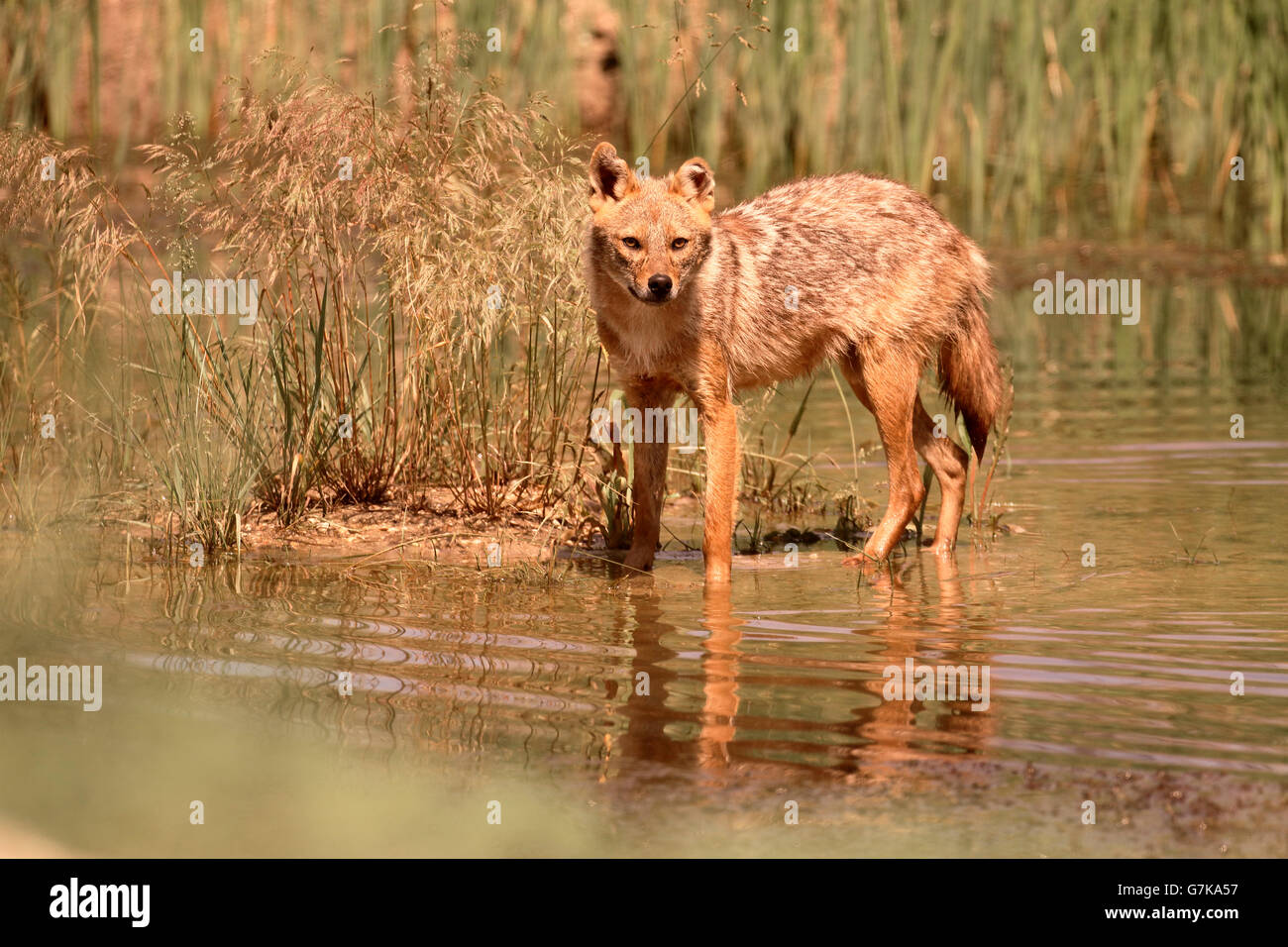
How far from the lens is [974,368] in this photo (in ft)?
23.9

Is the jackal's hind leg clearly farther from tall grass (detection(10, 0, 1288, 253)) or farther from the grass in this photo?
tall grass (detection(10, 0, 1288, 253))

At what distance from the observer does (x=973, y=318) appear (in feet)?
23.9

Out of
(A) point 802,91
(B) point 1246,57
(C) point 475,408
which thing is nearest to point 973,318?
(C) point 475,408

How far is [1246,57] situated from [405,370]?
998cm

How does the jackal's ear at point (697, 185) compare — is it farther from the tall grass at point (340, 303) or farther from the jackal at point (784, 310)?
the tall grass at point (340, 303)

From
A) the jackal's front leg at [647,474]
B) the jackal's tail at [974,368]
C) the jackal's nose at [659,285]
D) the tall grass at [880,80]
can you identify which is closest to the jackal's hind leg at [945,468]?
the jackal's tail at [974,368]

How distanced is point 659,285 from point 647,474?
37.5 inches

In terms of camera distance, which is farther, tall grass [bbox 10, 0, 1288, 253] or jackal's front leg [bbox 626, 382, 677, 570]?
tall grass [bbox 10, 0, 1288, 253]

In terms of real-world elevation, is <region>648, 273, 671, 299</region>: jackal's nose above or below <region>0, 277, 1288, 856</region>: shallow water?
above

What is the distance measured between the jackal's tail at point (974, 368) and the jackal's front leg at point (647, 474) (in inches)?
56.5

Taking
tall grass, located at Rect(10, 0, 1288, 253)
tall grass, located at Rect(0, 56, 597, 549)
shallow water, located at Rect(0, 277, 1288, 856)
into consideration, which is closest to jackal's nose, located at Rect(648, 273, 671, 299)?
tall grass, located at Rect(0, 56, 597, 549)

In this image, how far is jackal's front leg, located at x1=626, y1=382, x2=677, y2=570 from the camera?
6.41 metres

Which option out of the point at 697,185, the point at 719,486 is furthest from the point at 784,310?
the point at 719,486

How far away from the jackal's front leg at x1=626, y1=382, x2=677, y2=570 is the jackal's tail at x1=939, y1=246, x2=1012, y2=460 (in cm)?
143
